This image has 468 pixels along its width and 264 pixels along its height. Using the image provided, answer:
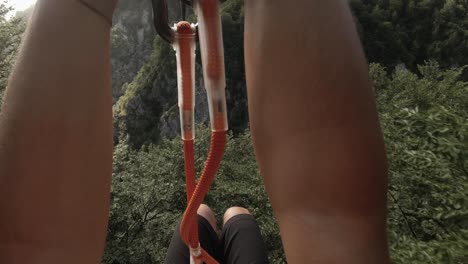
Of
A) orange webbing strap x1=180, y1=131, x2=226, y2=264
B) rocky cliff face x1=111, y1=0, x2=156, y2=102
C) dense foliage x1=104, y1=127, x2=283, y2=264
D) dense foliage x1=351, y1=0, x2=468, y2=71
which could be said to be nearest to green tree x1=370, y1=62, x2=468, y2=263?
orange webbing strap x1=180, y1=131, x2=226, y2=264

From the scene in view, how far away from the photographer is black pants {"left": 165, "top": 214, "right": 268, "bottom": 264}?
56.3 inches

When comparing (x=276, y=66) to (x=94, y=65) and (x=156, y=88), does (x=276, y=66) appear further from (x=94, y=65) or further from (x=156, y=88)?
(x=156, y=88)

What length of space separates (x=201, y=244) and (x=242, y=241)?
0.15 m

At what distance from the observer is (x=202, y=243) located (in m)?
1.51

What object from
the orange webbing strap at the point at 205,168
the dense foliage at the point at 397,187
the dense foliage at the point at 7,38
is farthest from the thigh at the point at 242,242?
the dense foliage at the point at 7,38

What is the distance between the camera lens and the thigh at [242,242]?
55.7 inches

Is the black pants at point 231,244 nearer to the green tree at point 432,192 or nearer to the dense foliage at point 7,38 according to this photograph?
the green tree at point 432,192

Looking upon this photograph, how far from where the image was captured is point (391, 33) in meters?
24.4

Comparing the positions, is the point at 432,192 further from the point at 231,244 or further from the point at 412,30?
the point at 412,30

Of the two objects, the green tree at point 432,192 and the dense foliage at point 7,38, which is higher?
the dense foliage at point 7,38

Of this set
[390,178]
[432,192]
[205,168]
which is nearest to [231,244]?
[390,178]

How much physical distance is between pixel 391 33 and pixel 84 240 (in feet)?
87.1

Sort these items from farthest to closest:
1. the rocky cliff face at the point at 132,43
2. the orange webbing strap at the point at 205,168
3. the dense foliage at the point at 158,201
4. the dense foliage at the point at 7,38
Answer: the rocky cliff face at the point at 132,43 → the dense foliage at the point at 7,38 → the dense foliage at the point at 158,201 → the orange webbing strap at the point at 205,168

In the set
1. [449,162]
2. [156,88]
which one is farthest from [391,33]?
[449,162]
